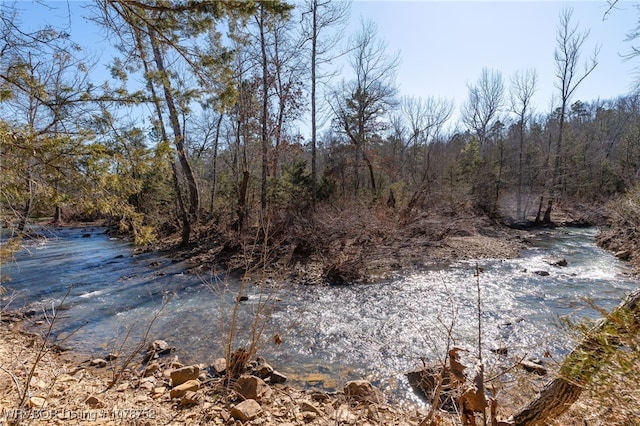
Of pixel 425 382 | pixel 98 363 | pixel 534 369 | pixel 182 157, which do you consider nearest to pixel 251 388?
pixel 425 382

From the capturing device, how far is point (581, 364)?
1946 mm

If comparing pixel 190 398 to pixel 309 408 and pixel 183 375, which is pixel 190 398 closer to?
pixel 183 375

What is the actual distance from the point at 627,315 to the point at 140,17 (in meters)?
4.97

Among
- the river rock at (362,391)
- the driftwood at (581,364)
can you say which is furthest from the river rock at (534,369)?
the driftwood at (581,364)

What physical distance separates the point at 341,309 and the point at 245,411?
158 inches

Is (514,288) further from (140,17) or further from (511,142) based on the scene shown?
(511,142)

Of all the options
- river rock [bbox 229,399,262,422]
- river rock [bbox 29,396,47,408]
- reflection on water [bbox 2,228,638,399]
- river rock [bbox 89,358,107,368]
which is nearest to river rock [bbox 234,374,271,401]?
river rock [bbox 229,399,262,422]

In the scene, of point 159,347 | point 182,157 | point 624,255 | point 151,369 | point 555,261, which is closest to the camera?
point 151,369

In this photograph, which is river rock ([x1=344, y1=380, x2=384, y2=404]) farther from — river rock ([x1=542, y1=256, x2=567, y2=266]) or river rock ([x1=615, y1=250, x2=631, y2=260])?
river rock ([x1=615, y1=250, x2=631, y2=260])

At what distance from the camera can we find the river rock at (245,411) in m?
3.06

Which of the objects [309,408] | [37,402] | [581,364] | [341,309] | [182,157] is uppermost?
[182,157]

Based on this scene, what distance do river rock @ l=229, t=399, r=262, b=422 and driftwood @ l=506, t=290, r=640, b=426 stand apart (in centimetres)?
229

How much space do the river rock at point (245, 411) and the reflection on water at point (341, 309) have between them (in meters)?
0.80

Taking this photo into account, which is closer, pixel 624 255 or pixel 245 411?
pixel 245 411
